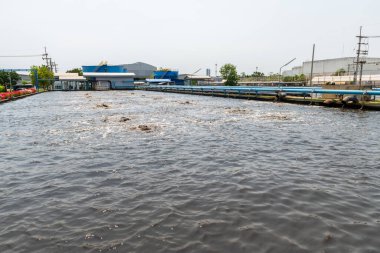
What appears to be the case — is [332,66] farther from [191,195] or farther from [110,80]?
[191,195]

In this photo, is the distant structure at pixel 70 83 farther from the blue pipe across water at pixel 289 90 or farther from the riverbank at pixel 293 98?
the riverbank at pixel 293 98

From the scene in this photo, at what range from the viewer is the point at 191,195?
7.32m

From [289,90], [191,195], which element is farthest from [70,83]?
[191,195]

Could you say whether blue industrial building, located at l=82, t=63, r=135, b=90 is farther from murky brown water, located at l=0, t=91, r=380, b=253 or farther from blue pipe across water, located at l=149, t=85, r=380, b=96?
murky brown water, located at l=0, t=91, r=380, b=253

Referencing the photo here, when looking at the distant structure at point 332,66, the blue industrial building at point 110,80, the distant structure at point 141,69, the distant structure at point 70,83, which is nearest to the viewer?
the distant structure at point 70,83

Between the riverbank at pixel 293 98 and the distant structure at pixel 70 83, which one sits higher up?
the distant structure at pixel 70 83

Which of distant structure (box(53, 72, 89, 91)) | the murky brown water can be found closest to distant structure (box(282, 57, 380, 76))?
distant structure (box(53, 72, 89, 91))

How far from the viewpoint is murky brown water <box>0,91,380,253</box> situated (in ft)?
17.4

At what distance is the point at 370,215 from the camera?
625 centimetres

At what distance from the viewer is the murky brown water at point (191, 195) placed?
5301mm

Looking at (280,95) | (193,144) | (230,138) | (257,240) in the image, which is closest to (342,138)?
(230,138)

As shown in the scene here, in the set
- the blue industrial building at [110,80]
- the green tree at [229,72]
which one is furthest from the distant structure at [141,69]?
the green tree at [229,72]

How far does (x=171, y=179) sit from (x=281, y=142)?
719cm

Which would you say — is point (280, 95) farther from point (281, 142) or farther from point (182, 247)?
point (182, 247)
